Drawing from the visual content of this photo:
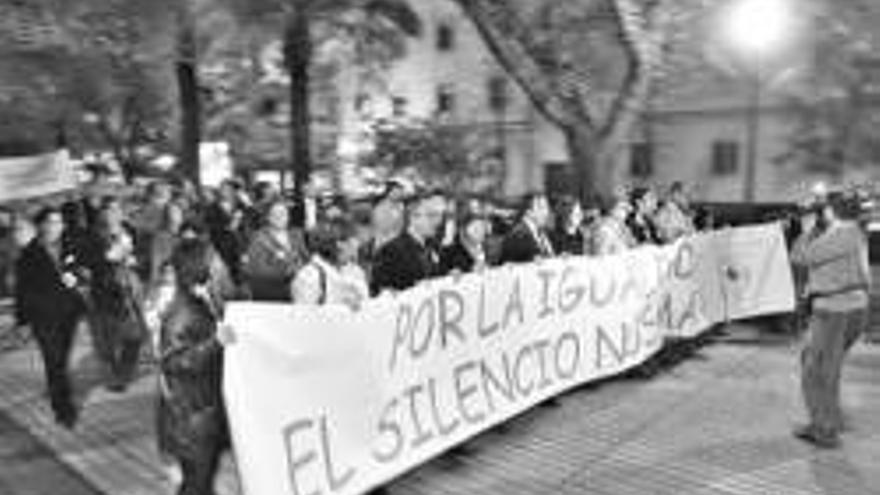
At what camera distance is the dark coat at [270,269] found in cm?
734

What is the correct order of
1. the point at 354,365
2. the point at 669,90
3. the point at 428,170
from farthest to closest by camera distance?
1. the point at 428,170
2. the point at 669,90
3. the point at 354,365

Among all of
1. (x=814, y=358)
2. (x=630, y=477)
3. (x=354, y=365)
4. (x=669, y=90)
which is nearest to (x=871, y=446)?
(x=814, y=358)

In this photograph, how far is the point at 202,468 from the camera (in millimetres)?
5688

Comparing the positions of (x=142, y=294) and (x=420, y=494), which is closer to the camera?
(x=420, y=494)

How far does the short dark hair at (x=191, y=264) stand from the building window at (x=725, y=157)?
3056cm

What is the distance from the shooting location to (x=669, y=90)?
583 inches

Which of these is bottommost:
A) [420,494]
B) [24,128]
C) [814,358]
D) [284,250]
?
[420,494]

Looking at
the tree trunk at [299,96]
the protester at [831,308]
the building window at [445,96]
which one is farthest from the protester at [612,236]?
the building window at [445,96]

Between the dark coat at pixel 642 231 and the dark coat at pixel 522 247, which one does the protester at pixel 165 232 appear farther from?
the dark coat at pixel 642 231

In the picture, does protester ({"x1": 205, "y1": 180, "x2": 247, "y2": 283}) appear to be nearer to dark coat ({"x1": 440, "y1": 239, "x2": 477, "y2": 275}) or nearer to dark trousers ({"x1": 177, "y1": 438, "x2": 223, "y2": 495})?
dark coat ({"x1": 440, "y1": 239, "x2": 477, "y2": 275})

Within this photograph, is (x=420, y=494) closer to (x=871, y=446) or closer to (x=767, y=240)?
(x=871, y=446)

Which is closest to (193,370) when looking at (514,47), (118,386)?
(118,386)

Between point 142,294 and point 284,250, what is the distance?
9.90ft

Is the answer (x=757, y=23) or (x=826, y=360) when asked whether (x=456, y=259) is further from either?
(x=757, y=23)
